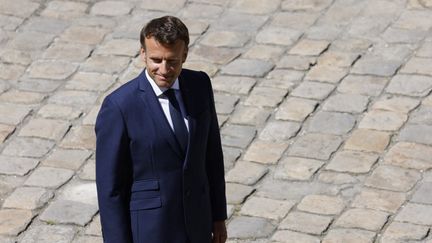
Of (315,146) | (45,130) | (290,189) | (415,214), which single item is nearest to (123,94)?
(290,189)

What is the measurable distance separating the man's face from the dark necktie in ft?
0.37

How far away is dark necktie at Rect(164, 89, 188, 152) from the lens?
18.7 feet

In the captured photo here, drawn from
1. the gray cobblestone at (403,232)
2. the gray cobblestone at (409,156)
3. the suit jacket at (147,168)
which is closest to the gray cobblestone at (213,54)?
the gray cobblestone at (409,156)

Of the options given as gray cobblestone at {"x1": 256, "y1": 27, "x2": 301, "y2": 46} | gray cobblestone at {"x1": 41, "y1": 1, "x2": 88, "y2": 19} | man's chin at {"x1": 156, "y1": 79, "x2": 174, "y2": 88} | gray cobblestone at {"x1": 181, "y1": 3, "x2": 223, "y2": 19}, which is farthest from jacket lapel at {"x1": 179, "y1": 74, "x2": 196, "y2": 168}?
gray cobblestone at {"x1": 41, "y1": 1, "x2": 88, "y2": 19}

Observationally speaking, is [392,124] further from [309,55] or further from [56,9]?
[56,9]

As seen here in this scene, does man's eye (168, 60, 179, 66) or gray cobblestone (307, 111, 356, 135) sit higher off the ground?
man's eye (168, 60, 179, 66)

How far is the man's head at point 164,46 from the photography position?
5480mm

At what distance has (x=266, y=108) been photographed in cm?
913

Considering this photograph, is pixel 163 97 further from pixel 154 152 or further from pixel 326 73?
pixel 326 73

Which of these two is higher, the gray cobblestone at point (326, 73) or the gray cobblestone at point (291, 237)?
the gray cobblestone at point (291, 237)

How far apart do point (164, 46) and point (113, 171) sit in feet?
2.17

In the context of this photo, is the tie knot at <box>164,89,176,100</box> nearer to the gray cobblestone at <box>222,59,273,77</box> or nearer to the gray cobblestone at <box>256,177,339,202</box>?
the gray cobblestone at <box>256,177,339,202</box>

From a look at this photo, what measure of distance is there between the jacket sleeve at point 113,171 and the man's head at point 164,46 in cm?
29

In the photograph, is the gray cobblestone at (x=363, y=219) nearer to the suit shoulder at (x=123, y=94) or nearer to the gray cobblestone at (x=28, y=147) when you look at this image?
the gray cobblestone at (x=28, y=147)
